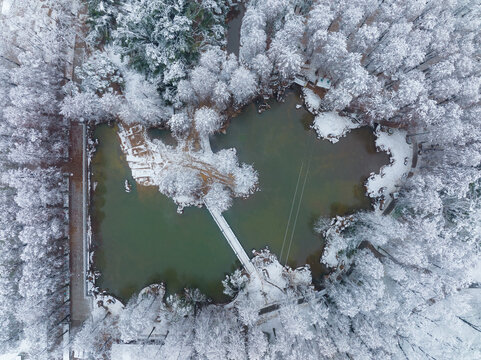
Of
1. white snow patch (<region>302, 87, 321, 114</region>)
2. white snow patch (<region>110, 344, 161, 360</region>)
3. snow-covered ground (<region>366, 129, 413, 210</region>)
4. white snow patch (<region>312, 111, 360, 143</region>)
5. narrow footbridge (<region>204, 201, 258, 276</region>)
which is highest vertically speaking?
white snow patch (<region>302, 87, 321, 114</region>)

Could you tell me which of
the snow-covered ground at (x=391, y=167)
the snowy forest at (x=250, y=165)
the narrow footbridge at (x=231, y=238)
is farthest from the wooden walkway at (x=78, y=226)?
the snow-covered ground at (x=391, y=167)

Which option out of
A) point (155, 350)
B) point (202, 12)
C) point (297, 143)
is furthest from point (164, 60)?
point (155, 350)

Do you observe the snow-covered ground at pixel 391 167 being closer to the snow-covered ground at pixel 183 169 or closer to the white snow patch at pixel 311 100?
the white snow patch at pixel 311 100

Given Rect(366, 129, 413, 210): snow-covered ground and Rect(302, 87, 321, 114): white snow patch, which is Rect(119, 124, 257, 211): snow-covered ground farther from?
Rect(366, 129, 413, 210): snow-covered ground

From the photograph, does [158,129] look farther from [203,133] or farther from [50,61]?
[50,61]

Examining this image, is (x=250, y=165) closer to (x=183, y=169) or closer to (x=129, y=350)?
(x=183, y=169)

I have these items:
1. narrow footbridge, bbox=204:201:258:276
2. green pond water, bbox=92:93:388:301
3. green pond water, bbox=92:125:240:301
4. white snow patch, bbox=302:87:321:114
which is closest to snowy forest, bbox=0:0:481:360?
white snow patch, bbox=302:87:321:114
